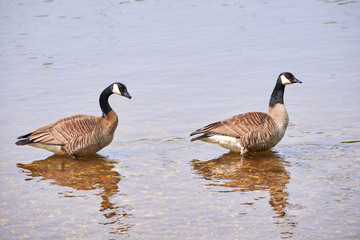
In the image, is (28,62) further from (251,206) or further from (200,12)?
(251,206)

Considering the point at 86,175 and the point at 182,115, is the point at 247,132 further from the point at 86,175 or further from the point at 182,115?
the point at 86,175

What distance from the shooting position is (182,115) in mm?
12789

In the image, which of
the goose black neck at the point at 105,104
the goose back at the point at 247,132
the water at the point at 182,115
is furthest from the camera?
the goose black neck at the point at 105,104

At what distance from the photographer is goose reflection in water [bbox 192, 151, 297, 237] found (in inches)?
332

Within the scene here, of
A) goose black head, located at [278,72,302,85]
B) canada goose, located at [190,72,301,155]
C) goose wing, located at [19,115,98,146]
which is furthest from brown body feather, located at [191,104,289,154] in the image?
goose wing, located at [19,115,98,146]

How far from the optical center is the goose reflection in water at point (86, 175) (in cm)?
→ 832

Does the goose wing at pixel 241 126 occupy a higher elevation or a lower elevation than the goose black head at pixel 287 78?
lower

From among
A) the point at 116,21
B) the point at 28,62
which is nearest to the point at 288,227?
the point at 28,62

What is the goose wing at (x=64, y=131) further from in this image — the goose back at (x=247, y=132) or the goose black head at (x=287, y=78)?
the goose black head at (x=287, y=78)

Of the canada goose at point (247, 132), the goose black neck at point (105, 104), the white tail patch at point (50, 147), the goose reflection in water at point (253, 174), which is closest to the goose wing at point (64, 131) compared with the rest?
the white tail patch at point (50, 147)

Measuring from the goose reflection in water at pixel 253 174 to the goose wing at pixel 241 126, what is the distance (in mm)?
458

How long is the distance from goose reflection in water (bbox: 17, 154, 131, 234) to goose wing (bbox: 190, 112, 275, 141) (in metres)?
1.68

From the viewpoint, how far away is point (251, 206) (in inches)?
321

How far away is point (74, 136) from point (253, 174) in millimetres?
3156
